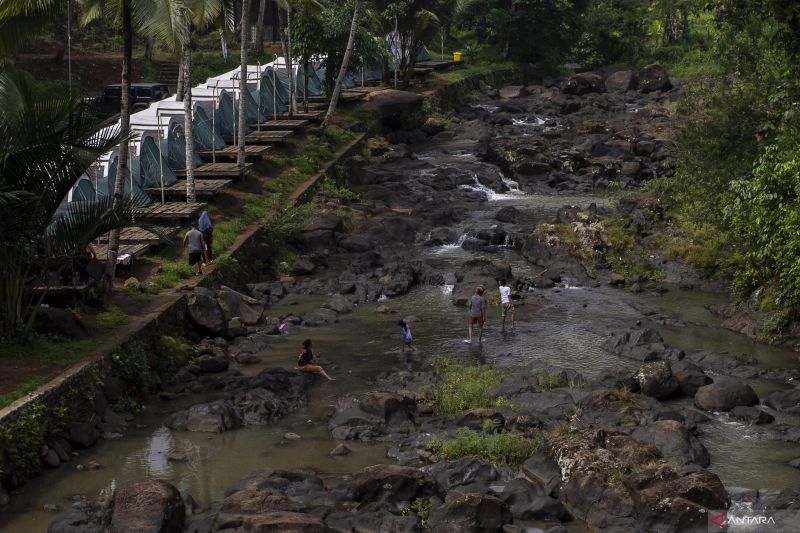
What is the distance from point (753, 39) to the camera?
28344mm

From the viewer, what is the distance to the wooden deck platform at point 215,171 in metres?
32.6

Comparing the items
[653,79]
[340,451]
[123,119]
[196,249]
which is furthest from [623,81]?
[340,451]

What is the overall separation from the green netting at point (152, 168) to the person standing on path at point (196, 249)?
5022 millimetres

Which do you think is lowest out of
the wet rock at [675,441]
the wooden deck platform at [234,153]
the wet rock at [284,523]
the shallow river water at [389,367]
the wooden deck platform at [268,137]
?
the shallow river water at [389,367]

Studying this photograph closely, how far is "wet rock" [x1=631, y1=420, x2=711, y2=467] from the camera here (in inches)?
654

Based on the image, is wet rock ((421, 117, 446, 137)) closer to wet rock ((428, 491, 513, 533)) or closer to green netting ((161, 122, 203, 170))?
green netting ((161, 122, 203, 170))

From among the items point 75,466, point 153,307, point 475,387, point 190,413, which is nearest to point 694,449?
point 475,387

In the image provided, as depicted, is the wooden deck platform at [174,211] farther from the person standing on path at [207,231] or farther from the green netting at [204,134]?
the green netting at [204,134]

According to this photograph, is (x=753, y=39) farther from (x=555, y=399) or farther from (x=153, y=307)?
(x=153, y=307)

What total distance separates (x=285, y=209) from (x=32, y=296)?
1289 cm

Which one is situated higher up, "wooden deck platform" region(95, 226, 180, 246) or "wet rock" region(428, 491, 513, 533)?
"wooden deck platform" region(95, 226, 180, 246)

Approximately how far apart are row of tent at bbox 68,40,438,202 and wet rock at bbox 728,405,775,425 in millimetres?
13475

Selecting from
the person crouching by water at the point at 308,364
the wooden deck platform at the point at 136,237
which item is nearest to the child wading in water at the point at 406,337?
the person crouching by water at the point at 308,364

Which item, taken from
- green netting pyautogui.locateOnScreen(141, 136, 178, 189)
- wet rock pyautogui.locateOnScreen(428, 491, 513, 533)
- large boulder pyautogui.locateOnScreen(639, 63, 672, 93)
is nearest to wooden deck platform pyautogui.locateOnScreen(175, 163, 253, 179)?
green netting pyautogui.locateOnScreen(141, 136, 178, 189)
